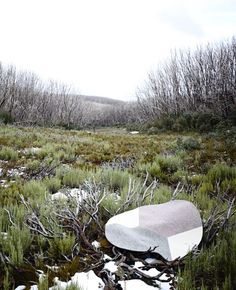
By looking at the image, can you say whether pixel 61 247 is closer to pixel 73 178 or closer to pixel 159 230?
pixel 159 230

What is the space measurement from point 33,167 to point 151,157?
2700mm

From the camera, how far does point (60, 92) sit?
3866cm

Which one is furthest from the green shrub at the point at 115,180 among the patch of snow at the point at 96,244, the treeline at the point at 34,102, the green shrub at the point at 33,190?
the treeline at the point at 34,102

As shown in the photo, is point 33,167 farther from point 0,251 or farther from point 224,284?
point 224,284

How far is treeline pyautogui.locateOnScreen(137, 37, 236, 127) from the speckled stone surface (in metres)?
15.4

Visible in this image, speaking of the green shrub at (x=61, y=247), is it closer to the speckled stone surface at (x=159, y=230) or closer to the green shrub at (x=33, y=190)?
the speckled stone surface at (x=159, y=230)

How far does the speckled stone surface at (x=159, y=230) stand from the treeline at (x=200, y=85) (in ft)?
50.5

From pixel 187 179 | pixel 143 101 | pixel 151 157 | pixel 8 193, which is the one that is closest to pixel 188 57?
pixel 143 101

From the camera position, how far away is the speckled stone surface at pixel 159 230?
2225 millimetres

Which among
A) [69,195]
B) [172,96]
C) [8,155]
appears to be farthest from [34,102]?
[69,195]

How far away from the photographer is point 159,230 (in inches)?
92.6

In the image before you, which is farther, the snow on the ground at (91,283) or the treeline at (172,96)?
the treeline at (172,96)

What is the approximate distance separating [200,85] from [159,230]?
816 inches

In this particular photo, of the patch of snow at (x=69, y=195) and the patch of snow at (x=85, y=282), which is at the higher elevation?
the patch of snow at (x=69, y=195)
